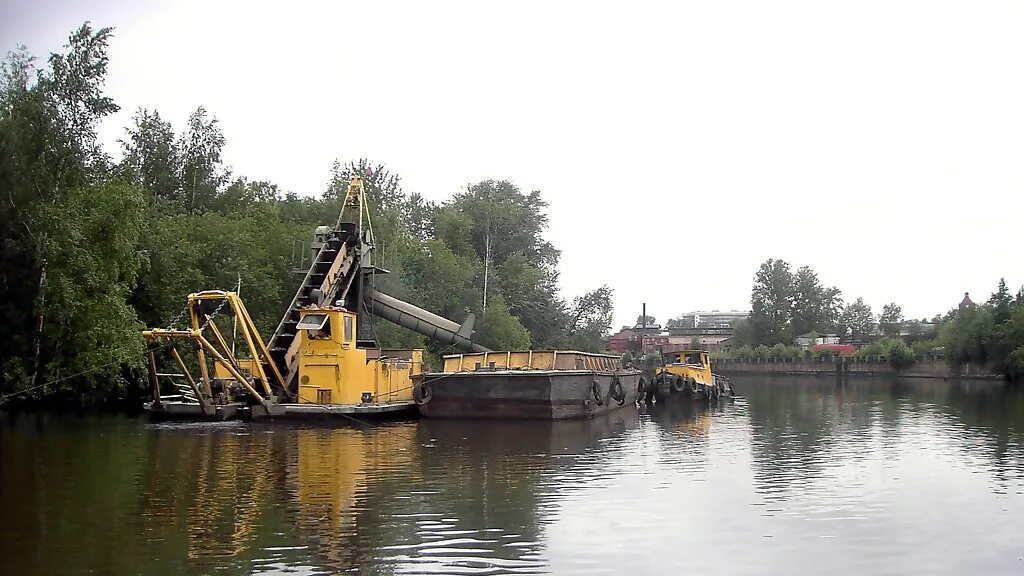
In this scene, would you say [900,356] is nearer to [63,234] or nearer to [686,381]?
[686,381]

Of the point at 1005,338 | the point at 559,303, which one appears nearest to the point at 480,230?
the point at 559,303

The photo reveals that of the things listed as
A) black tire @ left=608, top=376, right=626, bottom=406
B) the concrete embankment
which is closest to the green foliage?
the concrete embankment

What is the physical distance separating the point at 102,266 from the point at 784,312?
11344cm

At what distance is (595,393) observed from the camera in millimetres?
31219

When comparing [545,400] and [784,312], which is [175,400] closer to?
[545,400]

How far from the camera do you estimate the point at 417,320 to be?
37.2 meters

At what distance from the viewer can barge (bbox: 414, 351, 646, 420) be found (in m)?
28.7

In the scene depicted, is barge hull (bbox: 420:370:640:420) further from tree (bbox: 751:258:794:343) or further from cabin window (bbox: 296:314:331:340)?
tree (bbox: 751:258:794:343)

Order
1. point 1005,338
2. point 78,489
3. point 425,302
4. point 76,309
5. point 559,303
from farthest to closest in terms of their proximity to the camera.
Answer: point 1005,338, point 559,303, point 425,302, point 76,309, point 78,489

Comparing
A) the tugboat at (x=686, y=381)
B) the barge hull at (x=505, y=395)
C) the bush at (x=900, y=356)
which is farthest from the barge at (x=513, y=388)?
the bush at (x=900, y=356)

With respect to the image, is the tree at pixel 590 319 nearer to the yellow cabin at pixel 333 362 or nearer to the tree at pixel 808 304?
the yellow cabin at pixel 333 362

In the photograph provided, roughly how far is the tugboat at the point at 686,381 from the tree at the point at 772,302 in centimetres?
8343

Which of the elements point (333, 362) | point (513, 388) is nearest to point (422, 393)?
point (513, 388)

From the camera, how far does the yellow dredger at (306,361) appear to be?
26828 mm
